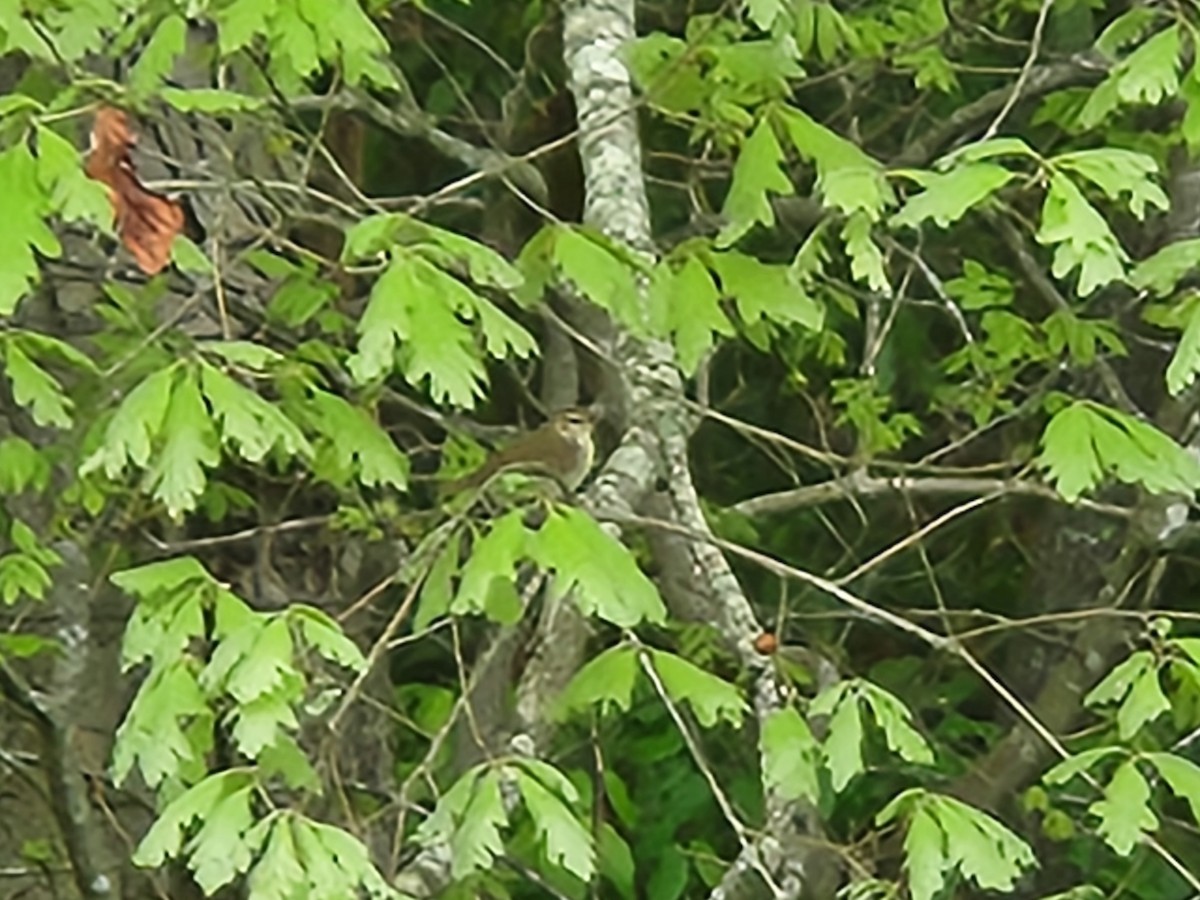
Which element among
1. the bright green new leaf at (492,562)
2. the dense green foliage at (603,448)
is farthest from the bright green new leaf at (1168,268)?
the bright green new leaf at (492,562)

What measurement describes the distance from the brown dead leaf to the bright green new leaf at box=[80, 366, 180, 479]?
0.68ft

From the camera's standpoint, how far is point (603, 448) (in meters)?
2.23

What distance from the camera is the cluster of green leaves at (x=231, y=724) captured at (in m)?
1.49

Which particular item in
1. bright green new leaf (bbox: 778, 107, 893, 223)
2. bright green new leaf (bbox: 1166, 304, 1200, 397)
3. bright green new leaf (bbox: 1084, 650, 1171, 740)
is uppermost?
bright green new leaf (bbox: 778, 107, 893, 223)

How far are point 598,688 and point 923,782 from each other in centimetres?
104

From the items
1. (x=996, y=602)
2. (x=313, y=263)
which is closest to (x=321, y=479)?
(x=313, y=263)

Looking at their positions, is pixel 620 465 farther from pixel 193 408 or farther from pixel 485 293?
pixel 193 408

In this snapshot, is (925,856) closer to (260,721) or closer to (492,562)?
(492,562)

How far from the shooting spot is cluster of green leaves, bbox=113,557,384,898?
1487mm

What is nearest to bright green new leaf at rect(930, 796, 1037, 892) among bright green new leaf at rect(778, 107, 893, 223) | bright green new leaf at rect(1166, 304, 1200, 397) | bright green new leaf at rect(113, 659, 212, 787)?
bright green new leaf at rect(1166, 304, 1200, 397)

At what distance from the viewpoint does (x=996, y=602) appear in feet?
9.89

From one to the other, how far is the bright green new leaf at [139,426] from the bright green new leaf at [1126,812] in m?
0.91

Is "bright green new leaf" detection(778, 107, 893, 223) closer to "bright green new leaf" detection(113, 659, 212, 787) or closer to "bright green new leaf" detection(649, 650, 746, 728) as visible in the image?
"bright green new leaf" detection(649, 650, 746, 728)

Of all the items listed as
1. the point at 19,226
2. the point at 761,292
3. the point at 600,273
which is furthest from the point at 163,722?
the point at 761,292
